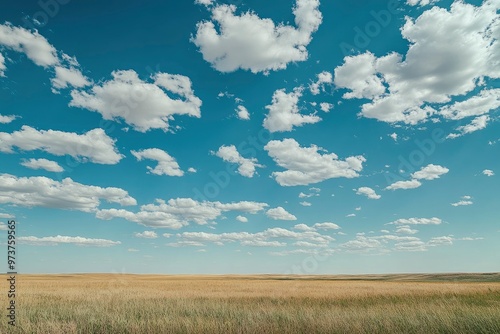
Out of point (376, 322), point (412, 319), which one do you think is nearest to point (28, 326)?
point (376, 322)

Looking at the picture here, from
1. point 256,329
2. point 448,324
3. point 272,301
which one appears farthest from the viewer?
→ point 272,301

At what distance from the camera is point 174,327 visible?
1096 centimetres

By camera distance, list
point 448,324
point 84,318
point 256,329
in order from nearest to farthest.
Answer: point 256,329 → point 448,324 → point 84,318

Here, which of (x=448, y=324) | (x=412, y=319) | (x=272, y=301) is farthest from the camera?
(x=272, y=301)

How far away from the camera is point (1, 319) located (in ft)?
44.0

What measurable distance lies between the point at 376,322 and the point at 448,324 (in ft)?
7.34

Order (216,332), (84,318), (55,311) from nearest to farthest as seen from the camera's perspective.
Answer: (216,332) → (84,318) → (55,311)

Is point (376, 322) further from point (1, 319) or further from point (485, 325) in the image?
point (1, 319)

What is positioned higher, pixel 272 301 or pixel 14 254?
pixel 14 254

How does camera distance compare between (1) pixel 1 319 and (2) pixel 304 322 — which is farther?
(1) pixel 1 319

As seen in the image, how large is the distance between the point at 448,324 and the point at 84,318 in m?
13.5

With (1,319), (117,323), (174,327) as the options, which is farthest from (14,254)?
(174,327)

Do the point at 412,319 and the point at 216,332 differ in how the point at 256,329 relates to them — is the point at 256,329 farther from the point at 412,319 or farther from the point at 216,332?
the point at 412,319

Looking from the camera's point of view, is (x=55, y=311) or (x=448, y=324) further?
(x=55, y=311)
